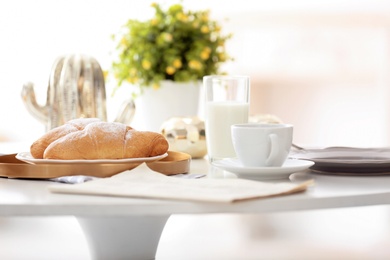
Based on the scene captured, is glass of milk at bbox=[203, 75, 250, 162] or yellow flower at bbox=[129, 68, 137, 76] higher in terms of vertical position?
yellow flower at bbox=[129, 68, 137, 76]

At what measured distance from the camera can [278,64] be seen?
13.4ft

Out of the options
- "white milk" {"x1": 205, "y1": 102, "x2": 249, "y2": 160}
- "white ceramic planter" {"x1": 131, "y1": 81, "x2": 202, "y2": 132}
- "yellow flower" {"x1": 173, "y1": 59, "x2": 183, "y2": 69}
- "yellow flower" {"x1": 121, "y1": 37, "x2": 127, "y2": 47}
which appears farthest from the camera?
"yellow flower" {"x1": 121, "y1": 37, "x2": 127, "y2": 47}

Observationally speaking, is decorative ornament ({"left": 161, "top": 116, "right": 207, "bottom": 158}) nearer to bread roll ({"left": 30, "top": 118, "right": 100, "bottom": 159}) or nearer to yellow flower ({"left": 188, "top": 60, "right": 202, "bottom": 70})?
bread roll ({"left": 30, "top": 118, "right": 100, "bottom": 159})

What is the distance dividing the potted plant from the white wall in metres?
1.17

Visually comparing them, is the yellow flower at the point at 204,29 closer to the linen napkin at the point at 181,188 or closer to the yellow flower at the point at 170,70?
the yellow flower at the point at 170,70

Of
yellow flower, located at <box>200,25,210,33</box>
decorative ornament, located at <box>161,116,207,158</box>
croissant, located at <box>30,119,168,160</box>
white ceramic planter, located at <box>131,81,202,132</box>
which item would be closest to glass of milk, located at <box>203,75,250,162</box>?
decorative ornament, located at <box>161,116,207,158</box>

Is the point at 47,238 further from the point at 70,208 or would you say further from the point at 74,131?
the point at 70,208

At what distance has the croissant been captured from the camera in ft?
3.50

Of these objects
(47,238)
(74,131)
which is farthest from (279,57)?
(74,131)

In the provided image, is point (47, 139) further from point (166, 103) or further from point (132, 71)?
point (132, 71)

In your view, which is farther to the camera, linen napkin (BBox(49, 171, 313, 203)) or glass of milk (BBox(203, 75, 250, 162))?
glass of milk (BBox(203, 75, 250, 162))

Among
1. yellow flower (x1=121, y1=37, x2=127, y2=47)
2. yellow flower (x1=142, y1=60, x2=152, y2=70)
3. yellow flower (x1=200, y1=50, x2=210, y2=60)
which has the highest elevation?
yellow flower (x1=121, y1=37, x2=127, y2=47)

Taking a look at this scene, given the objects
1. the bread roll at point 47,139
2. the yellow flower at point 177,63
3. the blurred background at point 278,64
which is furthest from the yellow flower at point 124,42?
the bread roll at point 47,139

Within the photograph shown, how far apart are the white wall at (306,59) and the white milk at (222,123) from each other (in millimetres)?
2456
